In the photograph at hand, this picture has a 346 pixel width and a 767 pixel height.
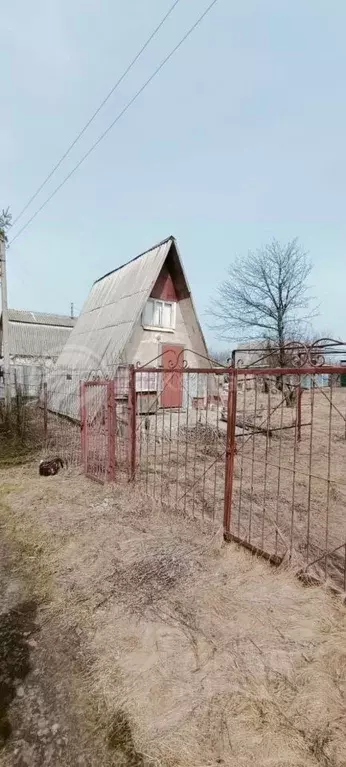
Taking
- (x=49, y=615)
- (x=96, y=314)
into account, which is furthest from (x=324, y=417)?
(x=49, y=615)

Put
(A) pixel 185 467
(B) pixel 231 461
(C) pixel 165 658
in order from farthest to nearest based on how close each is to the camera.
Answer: (A) pixel 185 467, (B) pixel 231 461, (C) pixel 165 658

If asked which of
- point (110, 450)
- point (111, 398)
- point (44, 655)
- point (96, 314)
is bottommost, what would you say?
point (44, 655)

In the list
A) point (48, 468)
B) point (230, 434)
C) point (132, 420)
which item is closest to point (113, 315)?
point (48, 468)

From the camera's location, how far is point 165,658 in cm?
238

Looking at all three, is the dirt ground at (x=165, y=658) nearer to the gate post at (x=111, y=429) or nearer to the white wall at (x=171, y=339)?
the gate post at (x=111, y=429)

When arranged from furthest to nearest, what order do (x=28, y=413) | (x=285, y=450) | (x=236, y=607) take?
(x=28, y=413)
(x=285, y=450)
(x=236, y=607)

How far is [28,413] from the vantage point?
10.7 m

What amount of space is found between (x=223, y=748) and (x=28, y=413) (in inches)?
393

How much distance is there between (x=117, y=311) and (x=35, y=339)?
21.4m

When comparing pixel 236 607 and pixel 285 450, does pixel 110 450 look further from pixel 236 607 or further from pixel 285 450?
pixel 285 450

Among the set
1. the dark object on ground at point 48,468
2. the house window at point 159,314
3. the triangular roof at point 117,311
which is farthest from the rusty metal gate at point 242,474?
the house window at point 159,314

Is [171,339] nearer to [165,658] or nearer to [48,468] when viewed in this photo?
[48,468]

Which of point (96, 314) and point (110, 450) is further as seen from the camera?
point (96, 314)

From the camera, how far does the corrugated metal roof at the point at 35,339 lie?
100ft
